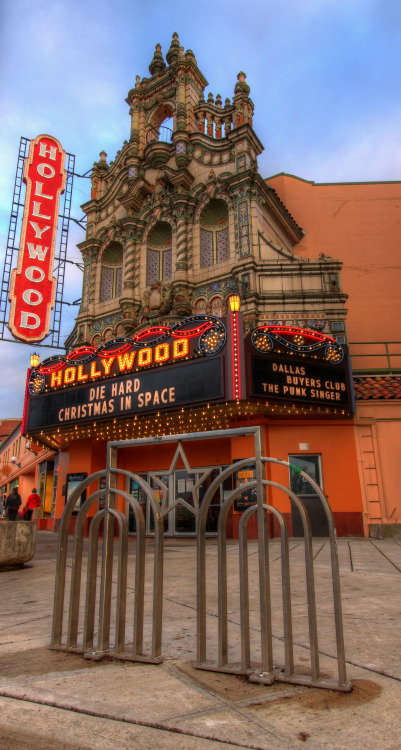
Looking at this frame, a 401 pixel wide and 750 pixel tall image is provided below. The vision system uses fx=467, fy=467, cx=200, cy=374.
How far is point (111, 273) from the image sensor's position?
2325cm

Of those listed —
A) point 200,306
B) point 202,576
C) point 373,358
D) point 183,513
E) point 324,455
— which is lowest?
point 202,576

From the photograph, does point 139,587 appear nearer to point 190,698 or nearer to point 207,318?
point 190,698

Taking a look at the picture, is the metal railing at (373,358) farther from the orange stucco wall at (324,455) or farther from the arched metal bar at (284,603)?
the arched metal bar at (284,603)

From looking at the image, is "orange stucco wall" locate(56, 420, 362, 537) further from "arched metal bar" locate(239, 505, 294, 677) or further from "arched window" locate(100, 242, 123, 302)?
"arched metal bar" locate(239, 505, 294, 677)

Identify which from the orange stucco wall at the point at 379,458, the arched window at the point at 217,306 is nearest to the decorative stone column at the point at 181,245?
the arched window at the point at 217,306

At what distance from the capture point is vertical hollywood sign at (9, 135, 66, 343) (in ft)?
66.4

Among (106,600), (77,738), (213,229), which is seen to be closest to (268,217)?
(213,229)

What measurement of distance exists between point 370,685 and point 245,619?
0.92 meters

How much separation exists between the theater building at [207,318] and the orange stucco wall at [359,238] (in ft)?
0.34

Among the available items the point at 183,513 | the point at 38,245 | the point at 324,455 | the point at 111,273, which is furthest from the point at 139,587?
the point at 111,273

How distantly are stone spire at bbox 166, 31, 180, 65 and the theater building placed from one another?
9 cm

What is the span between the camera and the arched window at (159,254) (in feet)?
68.7

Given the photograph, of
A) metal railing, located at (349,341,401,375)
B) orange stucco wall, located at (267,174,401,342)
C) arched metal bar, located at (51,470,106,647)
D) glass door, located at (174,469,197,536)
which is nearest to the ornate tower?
orange stucco wall, located at (267,174,401,342)

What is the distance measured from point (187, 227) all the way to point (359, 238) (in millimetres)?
8623
